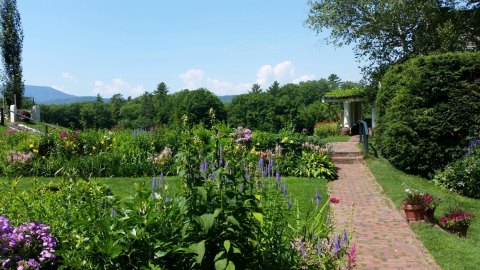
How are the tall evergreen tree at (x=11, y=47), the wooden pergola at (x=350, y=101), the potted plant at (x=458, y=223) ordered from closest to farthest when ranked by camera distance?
the potted plant at (x=458, y=223), the wooden pergola at (x=350, y=101), the tall evergreen tree at (x=11, y=47)

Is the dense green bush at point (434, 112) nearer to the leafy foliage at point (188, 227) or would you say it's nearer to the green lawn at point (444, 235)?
the green lawn at point (444, 235)

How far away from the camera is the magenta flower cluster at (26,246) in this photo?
3.01 meters

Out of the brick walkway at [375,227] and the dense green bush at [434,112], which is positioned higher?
the dense green bush at [434,112]

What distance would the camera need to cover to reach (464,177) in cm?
1008

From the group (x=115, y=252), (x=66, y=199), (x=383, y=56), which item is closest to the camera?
(x=115, y=252)

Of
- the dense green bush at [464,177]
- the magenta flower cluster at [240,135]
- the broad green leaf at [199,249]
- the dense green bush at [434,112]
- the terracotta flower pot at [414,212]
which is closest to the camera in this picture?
the broad green leaf at [199,249]

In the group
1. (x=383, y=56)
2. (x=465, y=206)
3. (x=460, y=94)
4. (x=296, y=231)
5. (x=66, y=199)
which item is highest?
(x=383, y=56)

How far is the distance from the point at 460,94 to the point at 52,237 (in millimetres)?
10961

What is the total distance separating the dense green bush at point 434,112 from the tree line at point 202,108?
40898 mm

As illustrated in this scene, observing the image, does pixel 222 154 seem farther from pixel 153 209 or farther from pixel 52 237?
pixel 52 237

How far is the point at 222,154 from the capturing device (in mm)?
3094

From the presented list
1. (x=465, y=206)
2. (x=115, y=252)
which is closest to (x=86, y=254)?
(x=115, y=252)

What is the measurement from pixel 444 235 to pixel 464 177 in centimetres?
423

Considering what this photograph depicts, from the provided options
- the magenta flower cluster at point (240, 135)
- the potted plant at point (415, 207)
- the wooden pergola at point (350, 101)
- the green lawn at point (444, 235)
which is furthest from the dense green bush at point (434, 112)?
the wooden pergola at point (350, 101)
